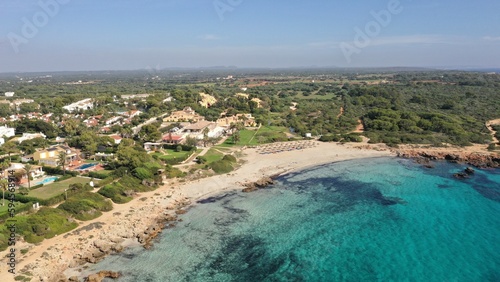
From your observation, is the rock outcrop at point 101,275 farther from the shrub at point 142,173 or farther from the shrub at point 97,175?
the shrub at point 97,175

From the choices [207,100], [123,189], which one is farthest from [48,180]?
[207,100]

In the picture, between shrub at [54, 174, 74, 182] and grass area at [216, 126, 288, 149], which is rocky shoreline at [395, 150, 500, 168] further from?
shrub at [54, 174, 74, 182]

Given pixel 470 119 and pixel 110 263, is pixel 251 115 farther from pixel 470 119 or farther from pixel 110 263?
pixel 110 263

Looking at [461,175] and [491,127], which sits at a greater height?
[491,127]

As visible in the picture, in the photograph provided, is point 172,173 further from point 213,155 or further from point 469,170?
point 469,170

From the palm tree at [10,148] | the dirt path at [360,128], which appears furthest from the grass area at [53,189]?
the dirt path at [360,128]

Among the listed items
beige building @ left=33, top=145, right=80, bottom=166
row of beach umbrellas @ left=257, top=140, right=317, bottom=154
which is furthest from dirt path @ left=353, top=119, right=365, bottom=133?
beige building @ left=33, top=145, right=80, bottom=166
